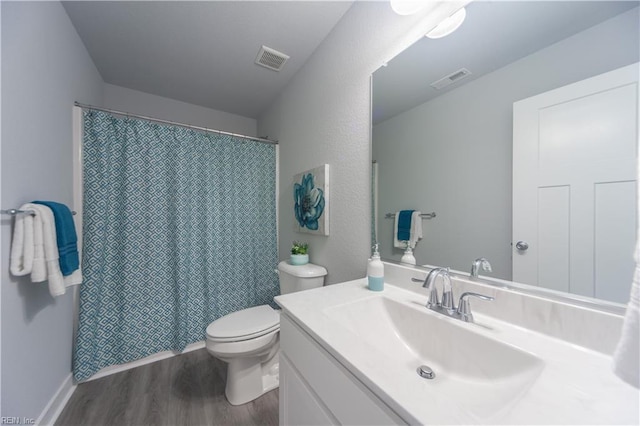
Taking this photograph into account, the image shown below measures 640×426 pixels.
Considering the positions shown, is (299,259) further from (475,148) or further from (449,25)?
(449,25)

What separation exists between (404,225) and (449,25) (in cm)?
80

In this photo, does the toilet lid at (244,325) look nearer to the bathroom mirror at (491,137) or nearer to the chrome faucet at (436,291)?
the bathroom mirror at (491,137)

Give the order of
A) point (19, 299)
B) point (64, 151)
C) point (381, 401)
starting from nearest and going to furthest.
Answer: point (381, 401) → point (19, 299) → point (64, 151)

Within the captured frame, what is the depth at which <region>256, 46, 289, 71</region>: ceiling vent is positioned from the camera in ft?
5.20

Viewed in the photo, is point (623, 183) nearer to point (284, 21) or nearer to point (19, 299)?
point (284, 21)

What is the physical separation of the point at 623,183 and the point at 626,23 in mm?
365

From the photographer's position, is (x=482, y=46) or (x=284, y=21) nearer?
(x=482, y=46)

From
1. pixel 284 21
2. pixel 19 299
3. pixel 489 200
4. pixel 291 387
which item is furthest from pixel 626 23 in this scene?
pixel 19 299

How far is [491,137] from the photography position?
76cm

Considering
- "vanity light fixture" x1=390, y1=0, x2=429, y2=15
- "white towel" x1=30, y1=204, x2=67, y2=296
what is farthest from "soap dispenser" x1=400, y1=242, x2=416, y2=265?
"white towel" x1=30, y1=204, x2=67, y2=296

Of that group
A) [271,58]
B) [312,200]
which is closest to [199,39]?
[271,58]

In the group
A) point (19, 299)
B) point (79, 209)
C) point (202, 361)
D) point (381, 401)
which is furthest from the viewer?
point (202, 361)

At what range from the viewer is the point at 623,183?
19.9 inches

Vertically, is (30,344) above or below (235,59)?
below
